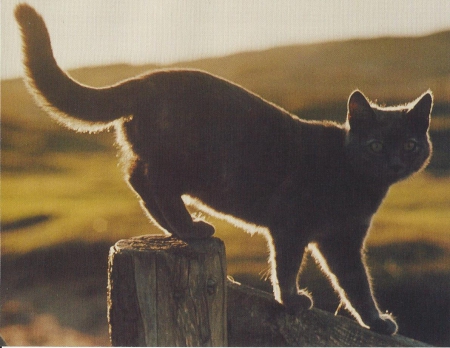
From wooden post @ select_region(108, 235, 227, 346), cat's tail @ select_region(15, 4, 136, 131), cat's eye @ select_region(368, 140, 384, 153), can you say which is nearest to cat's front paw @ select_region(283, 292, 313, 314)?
wooden post @ select_region(108, 235, 227, 346)

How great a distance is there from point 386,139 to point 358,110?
205 millimetres

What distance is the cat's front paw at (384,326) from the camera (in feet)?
9.29

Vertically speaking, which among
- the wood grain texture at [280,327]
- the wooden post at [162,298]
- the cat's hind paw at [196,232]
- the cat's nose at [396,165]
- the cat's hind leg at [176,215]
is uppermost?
the cat's nose at [396,165]

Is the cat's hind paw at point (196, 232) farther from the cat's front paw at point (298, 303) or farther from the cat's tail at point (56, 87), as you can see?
the cat's tail at point (56, 87)

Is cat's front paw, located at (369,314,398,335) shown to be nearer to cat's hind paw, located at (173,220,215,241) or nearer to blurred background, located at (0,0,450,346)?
blurred background, located at (0,0,450,346)

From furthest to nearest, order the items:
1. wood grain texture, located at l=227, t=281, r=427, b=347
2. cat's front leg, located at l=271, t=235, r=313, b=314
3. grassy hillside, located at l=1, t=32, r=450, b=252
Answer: grassy hillside, located at l=1, t=32, r=450, b=252, cat's front leg, located at l=271, t=235, r=313, b=314, wood grain texture, located at l=227, t=281, r=427, b=347

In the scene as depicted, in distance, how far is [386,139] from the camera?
277 cm

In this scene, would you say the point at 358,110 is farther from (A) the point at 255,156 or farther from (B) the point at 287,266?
(B) the point at 287,266

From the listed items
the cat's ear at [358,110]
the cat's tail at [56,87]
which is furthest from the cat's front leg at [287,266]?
the cat's tail at [56,87]

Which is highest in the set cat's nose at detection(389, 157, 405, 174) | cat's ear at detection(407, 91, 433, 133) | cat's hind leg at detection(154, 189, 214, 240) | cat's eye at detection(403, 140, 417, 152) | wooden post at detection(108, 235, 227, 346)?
cat's ear at detection(407, 91, 433, 133)

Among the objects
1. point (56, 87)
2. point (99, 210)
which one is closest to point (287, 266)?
point (99, 210)

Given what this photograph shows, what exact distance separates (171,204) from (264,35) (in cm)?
111

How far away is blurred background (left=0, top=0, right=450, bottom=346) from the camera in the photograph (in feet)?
9.85

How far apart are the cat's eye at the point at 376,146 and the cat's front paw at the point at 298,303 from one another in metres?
0.82
